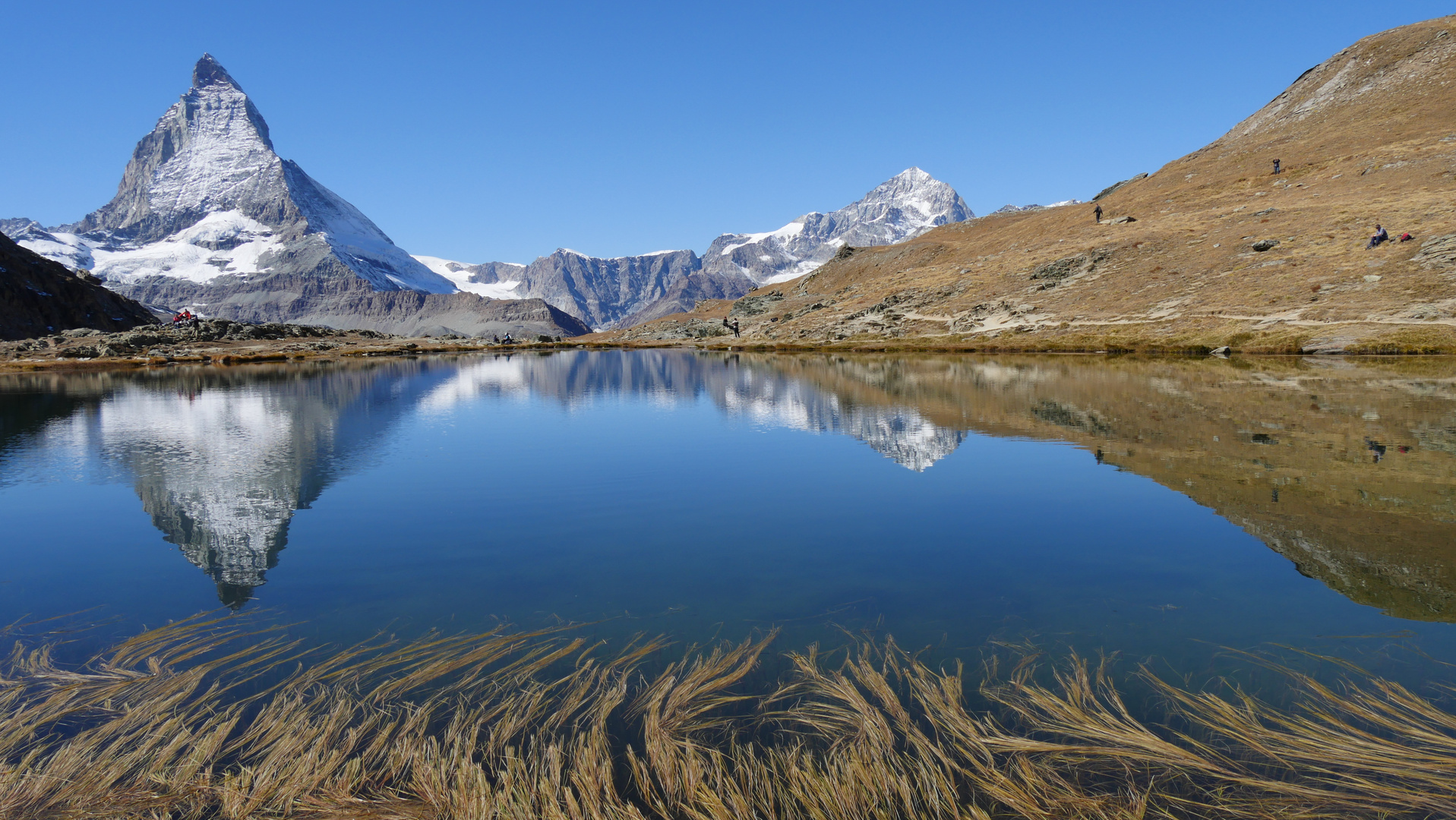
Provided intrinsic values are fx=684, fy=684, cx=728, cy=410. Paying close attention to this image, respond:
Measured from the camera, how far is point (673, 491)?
74.6ft

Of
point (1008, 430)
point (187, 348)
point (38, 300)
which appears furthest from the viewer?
point (38, 300)

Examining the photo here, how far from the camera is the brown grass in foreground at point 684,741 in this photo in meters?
7.14

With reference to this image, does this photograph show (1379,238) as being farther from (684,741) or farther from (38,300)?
(38,300)

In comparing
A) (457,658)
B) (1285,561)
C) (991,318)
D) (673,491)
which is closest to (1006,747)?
(457,658)

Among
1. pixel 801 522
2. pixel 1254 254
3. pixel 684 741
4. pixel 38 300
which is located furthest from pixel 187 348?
pixel 1254 254

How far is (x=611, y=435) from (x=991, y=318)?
96.7 m

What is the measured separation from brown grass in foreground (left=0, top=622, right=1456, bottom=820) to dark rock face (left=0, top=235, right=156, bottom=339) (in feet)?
737

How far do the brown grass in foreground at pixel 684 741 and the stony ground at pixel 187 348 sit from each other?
138m

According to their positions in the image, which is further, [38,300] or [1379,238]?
[38,300]

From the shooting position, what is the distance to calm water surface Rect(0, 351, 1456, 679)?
39.4 ft

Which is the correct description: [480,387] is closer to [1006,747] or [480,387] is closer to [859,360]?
[859,360]

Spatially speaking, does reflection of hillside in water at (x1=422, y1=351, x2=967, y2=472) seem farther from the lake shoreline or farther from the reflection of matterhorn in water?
the lake shoreline

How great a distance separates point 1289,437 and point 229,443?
152ft

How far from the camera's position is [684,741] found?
322 inches
